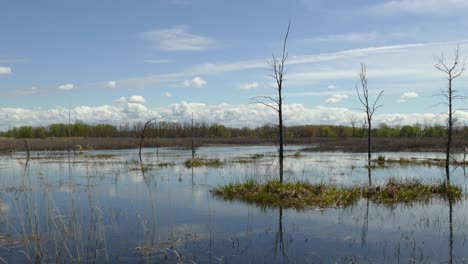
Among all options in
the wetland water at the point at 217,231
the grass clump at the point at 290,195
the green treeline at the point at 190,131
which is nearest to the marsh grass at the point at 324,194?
the grass clump at the point at 290,195

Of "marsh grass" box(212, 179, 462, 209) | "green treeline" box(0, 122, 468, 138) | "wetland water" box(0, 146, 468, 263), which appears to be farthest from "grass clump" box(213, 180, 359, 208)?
"green treeline" box(0, 122, 468, 138)

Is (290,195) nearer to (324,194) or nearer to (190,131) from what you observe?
(324,194)

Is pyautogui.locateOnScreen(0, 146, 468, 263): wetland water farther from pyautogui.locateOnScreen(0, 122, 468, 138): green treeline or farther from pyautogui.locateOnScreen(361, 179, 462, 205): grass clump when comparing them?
pyautogui.locateOnScreen(0, 122, 468, 138): green treeline

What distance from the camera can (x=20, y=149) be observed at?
5962 centimetres

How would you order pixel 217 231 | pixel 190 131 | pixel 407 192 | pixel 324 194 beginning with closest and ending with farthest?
pixel 217 231
pixel 324 194
pixel 407 192
pixel 190 131

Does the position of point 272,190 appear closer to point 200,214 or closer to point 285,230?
point 200,214

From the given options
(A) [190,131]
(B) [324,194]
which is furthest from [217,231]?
(A) [190,131]

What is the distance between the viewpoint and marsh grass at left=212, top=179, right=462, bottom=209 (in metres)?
14.9

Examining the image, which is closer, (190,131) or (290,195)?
(290,195)

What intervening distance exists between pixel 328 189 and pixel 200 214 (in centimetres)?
530

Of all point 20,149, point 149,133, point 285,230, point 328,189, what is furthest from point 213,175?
point 149,133

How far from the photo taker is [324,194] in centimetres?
1519

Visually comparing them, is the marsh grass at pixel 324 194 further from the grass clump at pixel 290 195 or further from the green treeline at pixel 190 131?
the green treeline at pixel 190 131

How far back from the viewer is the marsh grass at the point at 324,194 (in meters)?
14.9
